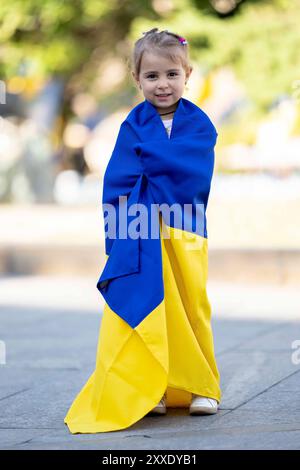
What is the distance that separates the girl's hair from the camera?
4410 mm

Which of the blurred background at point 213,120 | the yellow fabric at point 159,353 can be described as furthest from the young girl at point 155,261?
the blurred background at point 213,120

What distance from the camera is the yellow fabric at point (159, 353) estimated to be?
426cm

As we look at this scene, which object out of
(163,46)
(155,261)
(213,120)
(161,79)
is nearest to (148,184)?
(155,261)

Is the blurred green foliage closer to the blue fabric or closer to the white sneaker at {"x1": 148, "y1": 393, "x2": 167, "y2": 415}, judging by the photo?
the blue fabric

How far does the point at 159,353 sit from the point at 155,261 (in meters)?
0.37

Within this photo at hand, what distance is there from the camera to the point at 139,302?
14.0 feet

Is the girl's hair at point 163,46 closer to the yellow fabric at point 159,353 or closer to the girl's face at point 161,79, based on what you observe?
the girl's face at point 161,79

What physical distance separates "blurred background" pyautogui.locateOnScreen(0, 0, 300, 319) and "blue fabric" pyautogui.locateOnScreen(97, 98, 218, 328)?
0.77 meters

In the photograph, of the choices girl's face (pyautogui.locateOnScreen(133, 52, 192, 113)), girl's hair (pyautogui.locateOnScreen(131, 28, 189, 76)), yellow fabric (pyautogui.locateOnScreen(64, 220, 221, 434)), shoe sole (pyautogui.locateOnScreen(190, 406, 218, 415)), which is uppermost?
girl's hair (pyautogui.locateOnScreen(131, 28, 189, 76))

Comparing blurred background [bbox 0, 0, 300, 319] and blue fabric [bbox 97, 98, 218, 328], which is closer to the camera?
blue fabric [bbox 97, 98, 218, 328]

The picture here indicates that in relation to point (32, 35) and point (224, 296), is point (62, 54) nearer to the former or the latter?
point (32, 35)

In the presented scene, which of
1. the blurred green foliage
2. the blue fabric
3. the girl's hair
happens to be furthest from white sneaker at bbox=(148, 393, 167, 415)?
the blurred green foliage
